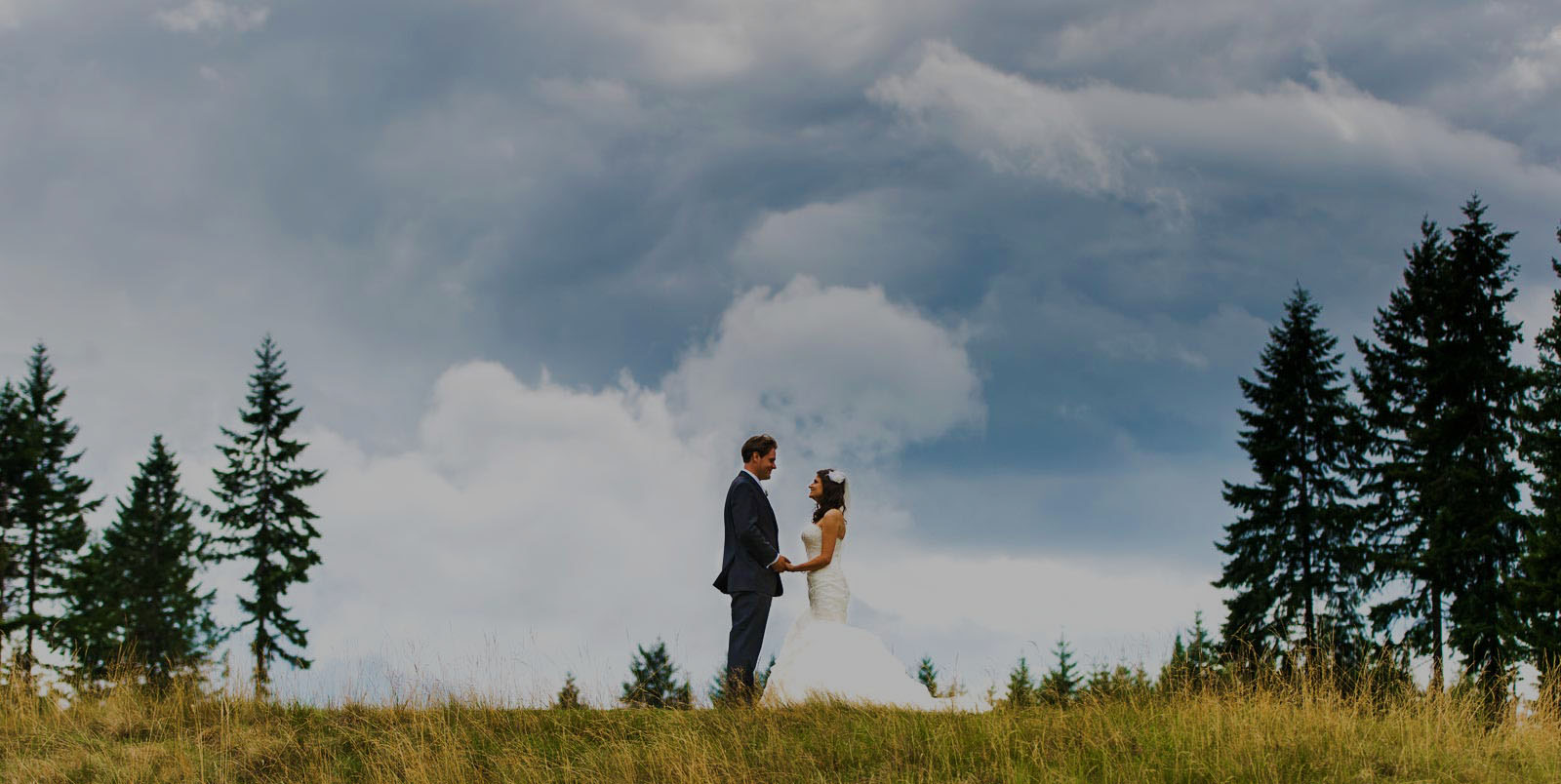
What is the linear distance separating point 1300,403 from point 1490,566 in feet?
29.1

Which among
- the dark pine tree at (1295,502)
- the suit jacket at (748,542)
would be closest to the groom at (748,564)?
the suit jacket at (748,542)

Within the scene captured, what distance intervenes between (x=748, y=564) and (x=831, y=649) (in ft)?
4.75

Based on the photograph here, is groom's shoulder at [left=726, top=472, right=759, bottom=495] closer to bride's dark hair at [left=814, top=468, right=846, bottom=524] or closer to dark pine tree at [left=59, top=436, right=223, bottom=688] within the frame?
bride's dark hair at [left=814, top=468, right=846, bottom=524]

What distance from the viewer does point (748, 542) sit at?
11.7 metres

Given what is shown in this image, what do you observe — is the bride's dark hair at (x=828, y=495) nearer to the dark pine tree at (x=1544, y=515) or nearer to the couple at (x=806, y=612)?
the couple at (x=806, y=612)

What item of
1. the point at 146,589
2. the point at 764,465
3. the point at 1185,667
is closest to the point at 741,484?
the point at 764,465

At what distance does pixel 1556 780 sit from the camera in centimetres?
941

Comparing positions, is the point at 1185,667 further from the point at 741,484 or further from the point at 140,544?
the point at 140,544

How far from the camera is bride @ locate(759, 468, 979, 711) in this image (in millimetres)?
11961

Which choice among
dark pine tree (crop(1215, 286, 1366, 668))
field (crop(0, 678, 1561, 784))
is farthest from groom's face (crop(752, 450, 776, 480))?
dark pine tree (crop(1215, 286, 1366, 668))

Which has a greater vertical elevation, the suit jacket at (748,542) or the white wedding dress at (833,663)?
the suit jacket at (748,542)

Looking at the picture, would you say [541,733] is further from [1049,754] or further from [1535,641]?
[1535,641]

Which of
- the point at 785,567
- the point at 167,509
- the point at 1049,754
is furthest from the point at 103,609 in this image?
the point at 1049,754

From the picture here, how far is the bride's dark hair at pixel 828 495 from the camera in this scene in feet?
41.7
